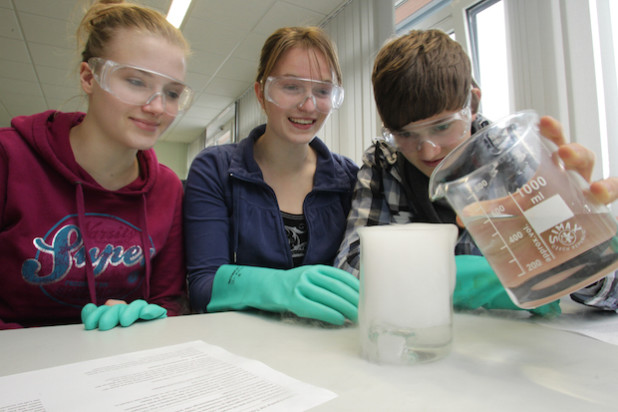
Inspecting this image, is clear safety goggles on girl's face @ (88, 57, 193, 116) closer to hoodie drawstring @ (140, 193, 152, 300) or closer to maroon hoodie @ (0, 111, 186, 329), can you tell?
maroon hoodie @ (0, 111, 186, 329)

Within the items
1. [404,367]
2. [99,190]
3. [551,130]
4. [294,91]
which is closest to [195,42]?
[294,91]

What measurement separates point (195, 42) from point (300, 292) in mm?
3460

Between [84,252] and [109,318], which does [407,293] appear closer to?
[109,318]

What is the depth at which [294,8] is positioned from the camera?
3.03 m

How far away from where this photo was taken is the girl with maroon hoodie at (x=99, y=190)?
0.94 meters

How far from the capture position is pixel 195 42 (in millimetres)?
3523

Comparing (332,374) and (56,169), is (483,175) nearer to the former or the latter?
(332,374)

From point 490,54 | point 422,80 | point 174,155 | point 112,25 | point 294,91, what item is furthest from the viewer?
point 174,155

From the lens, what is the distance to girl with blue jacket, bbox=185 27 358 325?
109cm

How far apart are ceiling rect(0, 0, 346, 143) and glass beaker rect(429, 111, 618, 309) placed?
8.08 feet

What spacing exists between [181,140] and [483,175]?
24.2 ft

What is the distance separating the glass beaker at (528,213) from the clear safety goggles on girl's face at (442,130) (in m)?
0.44

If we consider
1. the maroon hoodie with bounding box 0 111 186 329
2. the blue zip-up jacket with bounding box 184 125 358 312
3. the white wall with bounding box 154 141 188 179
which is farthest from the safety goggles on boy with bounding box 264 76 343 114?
the white wall with bounding box 154 141 188 179

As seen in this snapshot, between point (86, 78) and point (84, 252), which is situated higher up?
point (86, 78)
